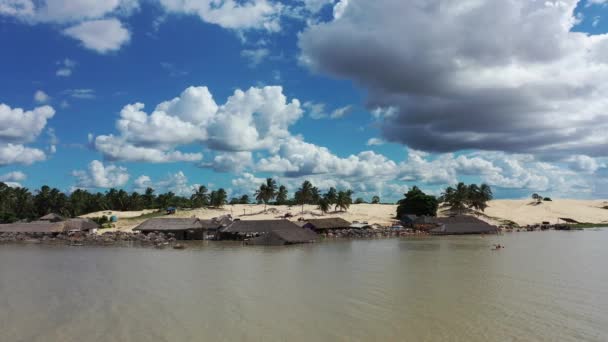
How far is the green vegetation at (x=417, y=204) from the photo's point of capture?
89375mm

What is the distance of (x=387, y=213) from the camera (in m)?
105

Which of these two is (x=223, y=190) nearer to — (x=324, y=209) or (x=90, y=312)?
(x=324, y=209)

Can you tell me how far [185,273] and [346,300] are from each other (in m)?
15.0

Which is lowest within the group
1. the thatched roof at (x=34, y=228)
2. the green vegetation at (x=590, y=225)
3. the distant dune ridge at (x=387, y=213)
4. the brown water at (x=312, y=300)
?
the brown water at (x=312, y=300)

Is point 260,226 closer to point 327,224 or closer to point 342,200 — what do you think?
point 327,224

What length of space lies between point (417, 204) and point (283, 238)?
4259 cm

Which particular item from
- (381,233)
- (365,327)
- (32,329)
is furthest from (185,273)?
(381,233)

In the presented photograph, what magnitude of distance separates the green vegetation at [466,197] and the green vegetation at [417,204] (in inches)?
339

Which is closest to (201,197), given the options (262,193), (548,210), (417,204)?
(262,193)

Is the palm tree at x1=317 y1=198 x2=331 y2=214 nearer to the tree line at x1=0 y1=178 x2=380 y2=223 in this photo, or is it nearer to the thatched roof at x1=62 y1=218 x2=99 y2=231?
the tree line at x1=0 y1=178 x2=380 y2=223

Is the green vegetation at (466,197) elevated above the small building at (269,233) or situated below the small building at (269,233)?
above

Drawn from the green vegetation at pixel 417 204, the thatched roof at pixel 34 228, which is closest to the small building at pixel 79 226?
the thatched roof at pixel 34 228

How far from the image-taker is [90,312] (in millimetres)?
20250

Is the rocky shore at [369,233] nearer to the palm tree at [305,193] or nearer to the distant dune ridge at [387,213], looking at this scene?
the distant dune ridge at [387,213]
